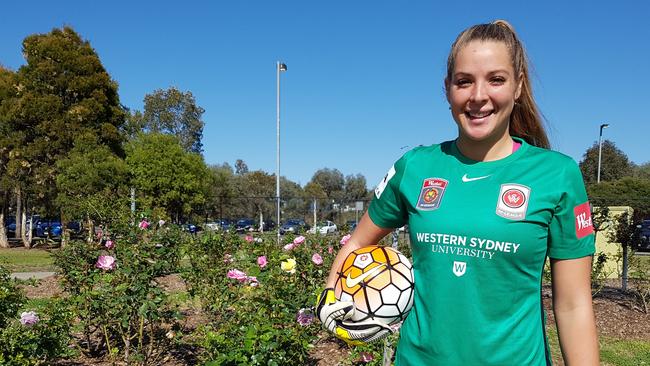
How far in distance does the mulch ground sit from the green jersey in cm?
380

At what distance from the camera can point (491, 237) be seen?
129 cm

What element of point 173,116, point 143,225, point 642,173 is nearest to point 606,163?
point 642,173

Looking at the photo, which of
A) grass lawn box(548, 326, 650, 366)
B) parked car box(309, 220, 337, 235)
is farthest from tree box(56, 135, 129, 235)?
grass lawn box(548, 326, 650, 366)

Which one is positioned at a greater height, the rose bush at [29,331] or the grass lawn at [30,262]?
the rose bush at [29,331]

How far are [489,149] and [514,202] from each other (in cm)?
20

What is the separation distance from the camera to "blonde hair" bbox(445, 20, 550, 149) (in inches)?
55.4

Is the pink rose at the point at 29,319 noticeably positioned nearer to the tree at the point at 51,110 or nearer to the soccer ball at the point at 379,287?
the soccer ball at the point at 379,287

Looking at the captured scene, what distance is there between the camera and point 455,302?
1.34m

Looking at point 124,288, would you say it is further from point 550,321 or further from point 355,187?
point 355,187

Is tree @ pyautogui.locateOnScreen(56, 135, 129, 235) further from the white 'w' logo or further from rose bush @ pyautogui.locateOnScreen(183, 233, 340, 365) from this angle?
the white 'w' logo

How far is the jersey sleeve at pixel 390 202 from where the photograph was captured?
5.25ft

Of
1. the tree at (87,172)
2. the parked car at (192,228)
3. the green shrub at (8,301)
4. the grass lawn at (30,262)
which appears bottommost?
the grass lawn at (30,262)

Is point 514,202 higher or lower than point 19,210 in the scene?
higher

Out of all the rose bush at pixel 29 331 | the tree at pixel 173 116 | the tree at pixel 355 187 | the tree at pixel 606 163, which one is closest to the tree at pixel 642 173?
the tree at pixel 606 163
